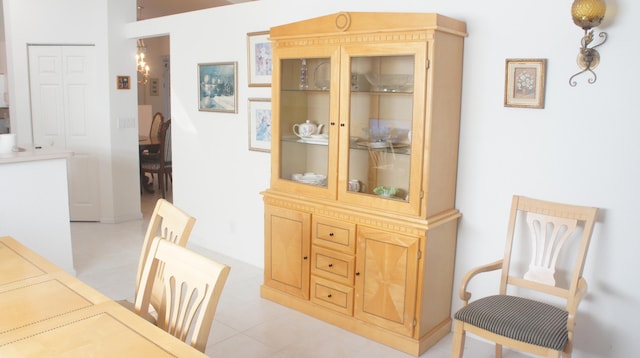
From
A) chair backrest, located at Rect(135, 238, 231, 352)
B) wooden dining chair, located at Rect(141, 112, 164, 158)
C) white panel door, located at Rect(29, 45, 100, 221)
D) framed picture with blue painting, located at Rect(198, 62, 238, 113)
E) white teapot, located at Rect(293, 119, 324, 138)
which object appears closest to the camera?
chair backrest, located at Rect(135, 238, 231, 352)

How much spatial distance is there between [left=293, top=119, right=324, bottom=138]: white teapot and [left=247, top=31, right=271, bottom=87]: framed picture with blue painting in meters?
0.72

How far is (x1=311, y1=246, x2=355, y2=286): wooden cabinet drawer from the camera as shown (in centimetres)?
313

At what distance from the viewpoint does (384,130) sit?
10.0ft

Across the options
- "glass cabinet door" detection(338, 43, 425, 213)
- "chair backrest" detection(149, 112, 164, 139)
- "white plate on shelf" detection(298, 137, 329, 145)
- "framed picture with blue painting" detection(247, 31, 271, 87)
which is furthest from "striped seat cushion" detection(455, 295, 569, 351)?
"chair backrest" detection(149, 112, 164, 139)

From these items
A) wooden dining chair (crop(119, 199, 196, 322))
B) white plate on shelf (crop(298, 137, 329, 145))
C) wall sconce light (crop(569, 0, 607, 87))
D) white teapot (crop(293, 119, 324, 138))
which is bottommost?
wooden dining chair (crop(119, 199, 196, 322))

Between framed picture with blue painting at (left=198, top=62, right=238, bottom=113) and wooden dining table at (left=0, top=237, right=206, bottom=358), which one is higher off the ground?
framed picture with blue painting at (left=198, top=62, right=238, bottom=113)

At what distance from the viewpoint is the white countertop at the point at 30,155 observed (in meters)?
3.56

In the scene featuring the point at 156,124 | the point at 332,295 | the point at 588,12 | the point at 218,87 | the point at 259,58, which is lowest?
the point at 332,295

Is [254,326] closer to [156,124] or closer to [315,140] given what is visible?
[315,140]

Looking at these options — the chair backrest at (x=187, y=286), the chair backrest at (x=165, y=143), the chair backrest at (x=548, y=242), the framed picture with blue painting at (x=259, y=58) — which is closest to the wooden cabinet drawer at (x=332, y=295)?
the chair backrest at (x=548, y=242)

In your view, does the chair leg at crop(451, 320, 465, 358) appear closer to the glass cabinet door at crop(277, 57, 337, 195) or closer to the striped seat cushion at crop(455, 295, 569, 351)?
the striped seat cushion at crop(455, 295, 569, 351)

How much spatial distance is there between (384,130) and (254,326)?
4.55 feet

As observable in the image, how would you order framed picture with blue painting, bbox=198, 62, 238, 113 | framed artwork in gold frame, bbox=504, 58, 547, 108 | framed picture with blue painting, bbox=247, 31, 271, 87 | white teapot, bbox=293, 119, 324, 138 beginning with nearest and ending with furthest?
framed artwork in gold frame, bbox=504, 58, 547, 108
white teapot, bbox=293, 119, 324, 138
framed picture with blue painting, bbox=247, 31, 271, 87
framed picture with blue painting, bbox=198, 62, 238, 113

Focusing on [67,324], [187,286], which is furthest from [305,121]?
[67,324]
